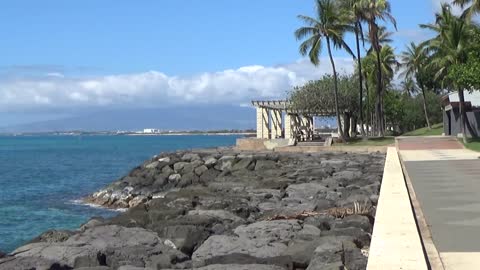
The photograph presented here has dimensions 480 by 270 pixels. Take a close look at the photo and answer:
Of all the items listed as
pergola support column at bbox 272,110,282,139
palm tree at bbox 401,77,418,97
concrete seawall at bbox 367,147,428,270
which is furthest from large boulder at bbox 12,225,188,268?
palm tree at bbox 401,77,418,97

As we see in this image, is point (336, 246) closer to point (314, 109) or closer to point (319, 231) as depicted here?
point (319, 231)

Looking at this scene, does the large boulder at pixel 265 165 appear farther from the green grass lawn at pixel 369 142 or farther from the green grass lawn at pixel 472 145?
the green grass lawn at pixel 369 142

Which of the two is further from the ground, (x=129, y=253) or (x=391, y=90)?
(x=391, y=90)

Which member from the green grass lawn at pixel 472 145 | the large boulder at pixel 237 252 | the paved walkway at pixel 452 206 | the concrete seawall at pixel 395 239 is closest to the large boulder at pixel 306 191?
the paved walkway at pixel 452 206

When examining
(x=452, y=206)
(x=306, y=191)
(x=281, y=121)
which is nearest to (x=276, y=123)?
(x=281, y=121)

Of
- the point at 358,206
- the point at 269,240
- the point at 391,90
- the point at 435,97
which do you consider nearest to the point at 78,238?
the point at 269,240

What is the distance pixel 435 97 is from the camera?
302 feet

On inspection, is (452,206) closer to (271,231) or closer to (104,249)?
(271,231)

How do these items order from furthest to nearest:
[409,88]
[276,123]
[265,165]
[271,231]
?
[409,88], [276,123], [265,165], [271,231]

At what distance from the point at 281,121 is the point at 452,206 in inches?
2330

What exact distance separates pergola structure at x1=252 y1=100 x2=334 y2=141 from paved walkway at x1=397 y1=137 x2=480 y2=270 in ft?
99.2

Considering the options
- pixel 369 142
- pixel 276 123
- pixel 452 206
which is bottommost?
pixel 452 206

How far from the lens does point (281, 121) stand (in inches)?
2803

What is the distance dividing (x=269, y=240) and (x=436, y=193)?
19.0 ft
